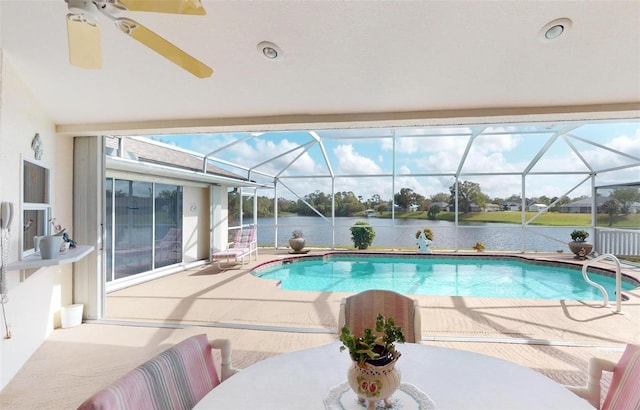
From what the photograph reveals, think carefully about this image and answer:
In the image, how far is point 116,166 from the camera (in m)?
5.24

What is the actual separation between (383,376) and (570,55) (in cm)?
269

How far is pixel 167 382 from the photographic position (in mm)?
1170

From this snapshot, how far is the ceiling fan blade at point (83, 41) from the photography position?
1.53 metres

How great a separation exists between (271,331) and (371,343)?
286 cm

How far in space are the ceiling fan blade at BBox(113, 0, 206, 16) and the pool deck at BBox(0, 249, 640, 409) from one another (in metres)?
2.72

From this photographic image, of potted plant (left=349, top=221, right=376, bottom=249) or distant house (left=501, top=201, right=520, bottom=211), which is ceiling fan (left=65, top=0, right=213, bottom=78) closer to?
potted plant (left=349, top=221, right=376, bottom=249)

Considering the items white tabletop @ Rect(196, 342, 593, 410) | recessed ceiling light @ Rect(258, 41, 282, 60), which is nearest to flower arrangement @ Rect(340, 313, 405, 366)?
white tabletop @ Rect(196, 342, 593, 410)

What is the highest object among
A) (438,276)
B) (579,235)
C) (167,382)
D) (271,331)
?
(167,382)

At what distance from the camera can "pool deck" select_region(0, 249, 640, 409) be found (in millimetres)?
2820

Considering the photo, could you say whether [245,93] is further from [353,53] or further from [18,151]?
[18,151]

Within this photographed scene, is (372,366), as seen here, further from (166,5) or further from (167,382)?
(166,5)

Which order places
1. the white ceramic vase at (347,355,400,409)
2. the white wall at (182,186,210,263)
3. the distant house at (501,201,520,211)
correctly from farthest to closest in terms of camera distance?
the distant house at (501,201,520,211), the white wall at (182,186,210,263), the white ceramic vase at (347,355,400,409)

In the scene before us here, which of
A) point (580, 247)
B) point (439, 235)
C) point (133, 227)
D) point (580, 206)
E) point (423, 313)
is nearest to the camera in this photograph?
point (423, 313)

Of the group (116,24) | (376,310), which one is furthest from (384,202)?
(116,24)
